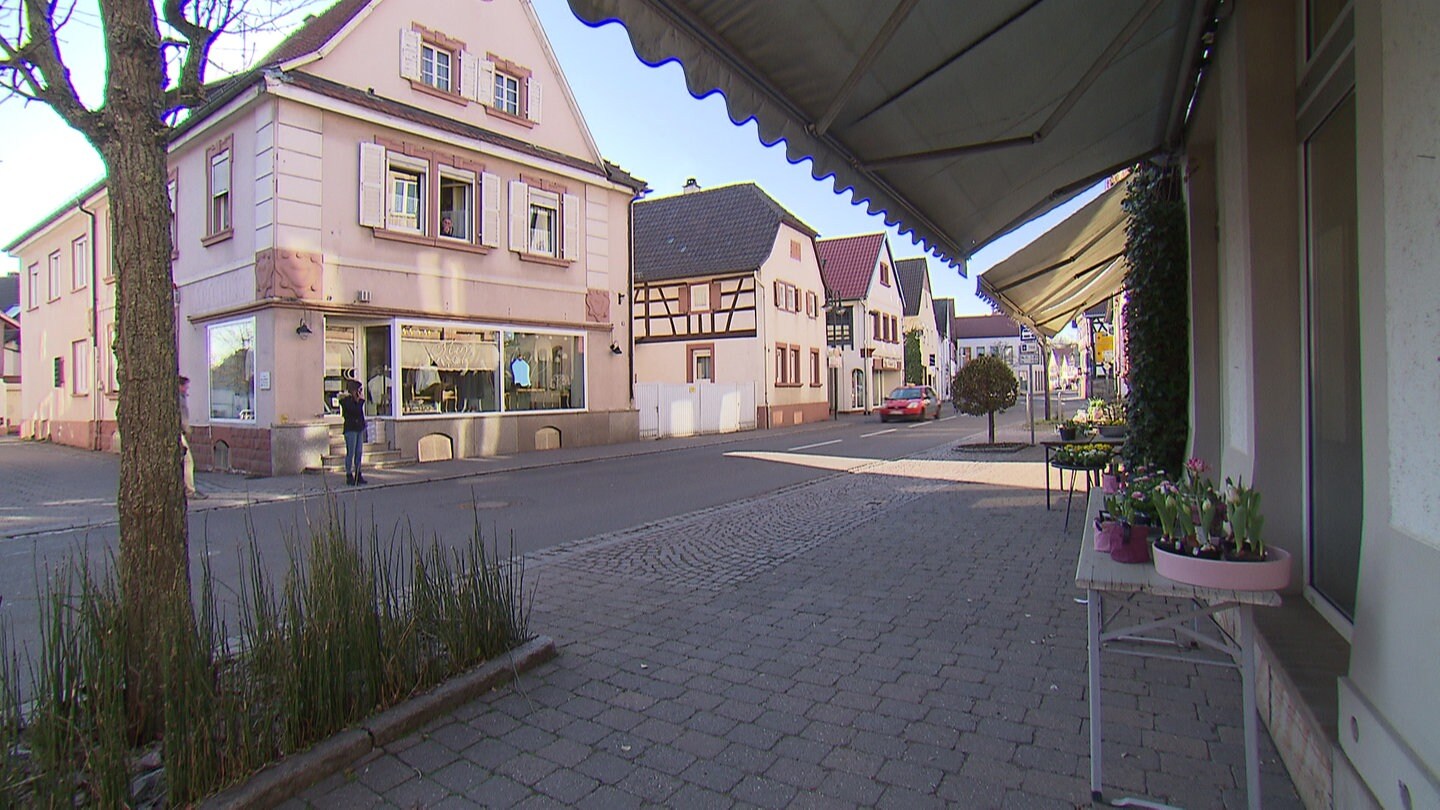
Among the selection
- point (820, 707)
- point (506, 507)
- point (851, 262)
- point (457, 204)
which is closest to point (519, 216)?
point (457, 204)

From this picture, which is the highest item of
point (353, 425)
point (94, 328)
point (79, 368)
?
point (94, 328)

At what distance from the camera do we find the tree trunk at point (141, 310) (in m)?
3.16

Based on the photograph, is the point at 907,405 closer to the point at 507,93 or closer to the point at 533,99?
the point at 533,99

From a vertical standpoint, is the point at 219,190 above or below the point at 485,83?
below

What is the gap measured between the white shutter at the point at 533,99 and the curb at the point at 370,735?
57.8 feet

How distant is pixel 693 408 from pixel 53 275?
68.7 feet

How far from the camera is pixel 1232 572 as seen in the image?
2.42 meters

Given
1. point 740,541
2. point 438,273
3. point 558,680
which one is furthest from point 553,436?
point 558,680

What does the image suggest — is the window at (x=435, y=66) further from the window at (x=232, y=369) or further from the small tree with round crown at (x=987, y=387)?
the small tree with round crown at (x=987, y=387)

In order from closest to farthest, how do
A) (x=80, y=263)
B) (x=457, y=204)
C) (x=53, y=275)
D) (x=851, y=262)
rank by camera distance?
(x=457, y=204) → (x=80, y=263) → (x=53, y=275) → (x=851, y=262)

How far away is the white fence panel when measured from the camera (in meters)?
23.9

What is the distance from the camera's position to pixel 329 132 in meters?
15.2

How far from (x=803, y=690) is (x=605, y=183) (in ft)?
62.6

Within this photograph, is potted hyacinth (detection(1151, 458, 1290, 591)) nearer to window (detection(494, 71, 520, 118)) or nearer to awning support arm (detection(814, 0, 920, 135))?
awning support arm (detection(814, 0, 920, 135))
